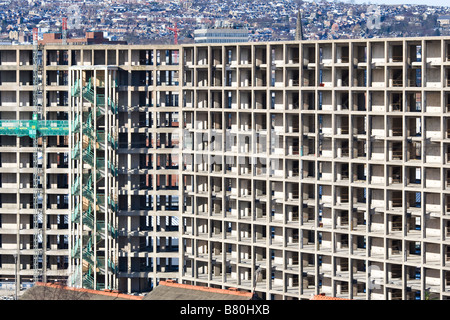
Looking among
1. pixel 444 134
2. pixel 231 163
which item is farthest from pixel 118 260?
pixel 444 134

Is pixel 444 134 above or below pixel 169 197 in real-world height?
above

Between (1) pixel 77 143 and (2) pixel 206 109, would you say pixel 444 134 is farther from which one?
(1) pixel 77 143

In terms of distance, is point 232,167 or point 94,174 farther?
point 94,174

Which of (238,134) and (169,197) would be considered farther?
(169,197)

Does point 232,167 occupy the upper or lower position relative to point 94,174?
upper

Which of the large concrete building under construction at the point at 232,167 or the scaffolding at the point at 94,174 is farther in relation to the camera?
the scaffolding at the point at 94,174

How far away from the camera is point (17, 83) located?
122500 millimetres

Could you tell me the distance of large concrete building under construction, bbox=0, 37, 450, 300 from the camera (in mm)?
100125

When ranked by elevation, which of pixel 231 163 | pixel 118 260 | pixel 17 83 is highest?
pixel 17 83

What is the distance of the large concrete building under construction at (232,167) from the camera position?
10012cm

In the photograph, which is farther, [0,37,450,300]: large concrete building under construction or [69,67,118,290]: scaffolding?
[69,67,118,290]: scaffolding

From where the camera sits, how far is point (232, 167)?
111 meters
